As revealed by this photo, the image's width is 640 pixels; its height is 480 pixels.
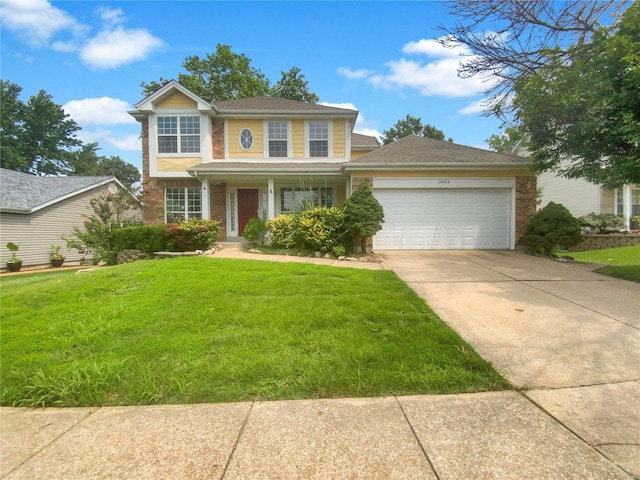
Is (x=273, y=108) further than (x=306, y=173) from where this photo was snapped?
Yes

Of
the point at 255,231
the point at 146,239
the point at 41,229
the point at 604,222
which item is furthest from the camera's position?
the point at 41,229

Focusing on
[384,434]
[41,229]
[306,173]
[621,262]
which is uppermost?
[306,173]

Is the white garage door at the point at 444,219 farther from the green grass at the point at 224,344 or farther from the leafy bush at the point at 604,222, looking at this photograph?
the leafy bush at the point at 604,222

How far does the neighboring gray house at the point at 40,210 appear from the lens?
15.0 metres

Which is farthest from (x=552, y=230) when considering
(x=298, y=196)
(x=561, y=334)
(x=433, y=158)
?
(x=298, y=196)

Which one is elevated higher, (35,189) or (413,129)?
(413,129)

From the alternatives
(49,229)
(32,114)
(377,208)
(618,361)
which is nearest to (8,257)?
(49,229)

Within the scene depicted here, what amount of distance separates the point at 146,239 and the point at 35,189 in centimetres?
1265

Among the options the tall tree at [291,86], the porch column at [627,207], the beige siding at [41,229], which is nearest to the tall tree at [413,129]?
the tall tree at [291,86]

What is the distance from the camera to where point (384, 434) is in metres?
2.23

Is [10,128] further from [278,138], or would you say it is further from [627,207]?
[627,207]

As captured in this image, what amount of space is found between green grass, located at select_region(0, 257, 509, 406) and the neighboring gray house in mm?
10902

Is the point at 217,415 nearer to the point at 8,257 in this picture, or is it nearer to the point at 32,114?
the point at 8,257

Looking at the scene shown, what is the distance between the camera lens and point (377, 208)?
32.4 ft
